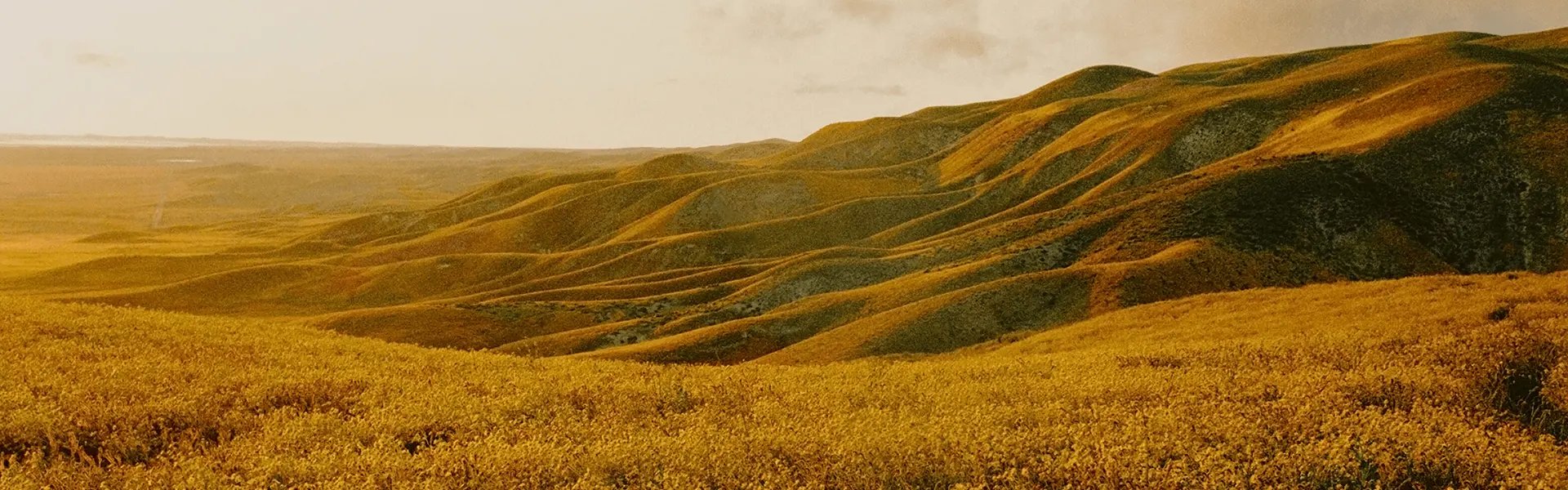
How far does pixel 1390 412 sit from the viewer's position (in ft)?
34.6

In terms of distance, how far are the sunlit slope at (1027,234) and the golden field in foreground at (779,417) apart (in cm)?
3753

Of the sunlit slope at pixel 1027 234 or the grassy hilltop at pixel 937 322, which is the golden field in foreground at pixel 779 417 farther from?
the sunlit slope at pixel 1027 234

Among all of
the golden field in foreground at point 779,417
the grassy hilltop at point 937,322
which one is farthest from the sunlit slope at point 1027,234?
the golden field in foreground at point 779,417

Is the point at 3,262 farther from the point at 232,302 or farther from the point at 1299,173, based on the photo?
the point at 1299,173

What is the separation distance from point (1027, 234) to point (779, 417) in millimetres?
75689

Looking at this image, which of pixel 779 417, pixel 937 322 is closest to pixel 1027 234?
pixel 937 322

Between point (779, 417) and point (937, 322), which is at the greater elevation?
point (779, 417)

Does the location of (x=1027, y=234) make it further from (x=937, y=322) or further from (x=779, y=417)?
(x=779, y=417)

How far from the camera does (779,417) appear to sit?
11477 millimetres

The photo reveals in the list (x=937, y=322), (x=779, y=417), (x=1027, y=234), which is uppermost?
(x=779, y=417)

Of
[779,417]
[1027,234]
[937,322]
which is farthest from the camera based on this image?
Result: [1027,234]

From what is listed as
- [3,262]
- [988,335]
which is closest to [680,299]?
[988,335]

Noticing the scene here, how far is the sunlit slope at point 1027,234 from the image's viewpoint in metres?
63.5

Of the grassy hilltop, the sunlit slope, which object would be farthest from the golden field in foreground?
the sunlit slope
